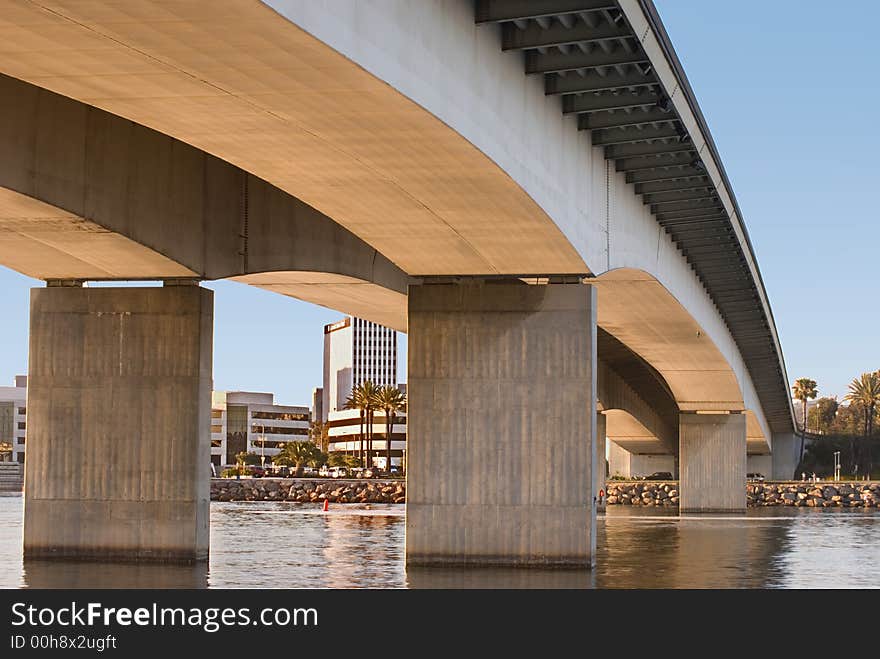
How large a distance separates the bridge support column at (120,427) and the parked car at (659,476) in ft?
249

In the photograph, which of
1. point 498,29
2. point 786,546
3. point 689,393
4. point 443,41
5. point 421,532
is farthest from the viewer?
point 689,393

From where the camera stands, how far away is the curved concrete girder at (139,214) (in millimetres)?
23156

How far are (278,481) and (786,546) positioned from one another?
5212 centimetres

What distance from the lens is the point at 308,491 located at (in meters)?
83.8

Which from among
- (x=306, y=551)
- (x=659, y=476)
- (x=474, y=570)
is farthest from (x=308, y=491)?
(x=474, y=570)

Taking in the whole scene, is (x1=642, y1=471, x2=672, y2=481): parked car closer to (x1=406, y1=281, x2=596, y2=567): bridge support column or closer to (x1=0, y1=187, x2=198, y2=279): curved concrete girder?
(x1=406, y1=281, x2=596, y2=567): bridge support column

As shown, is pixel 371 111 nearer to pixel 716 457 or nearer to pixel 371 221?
pixel 371 221

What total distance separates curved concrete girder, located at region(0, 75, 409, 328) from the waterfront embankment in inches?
2201

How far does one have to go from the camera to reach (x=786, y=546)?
1540 inches

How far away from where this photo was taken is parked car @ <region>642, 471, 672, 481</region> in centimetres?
10281

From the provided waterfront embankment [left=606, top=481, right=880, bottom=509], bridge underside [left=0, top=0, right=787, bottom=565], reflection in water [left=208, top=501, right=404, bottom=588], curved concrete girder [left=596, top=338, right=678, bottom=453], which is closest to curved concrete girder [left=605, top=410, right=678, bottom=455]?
curved concrete girder [left=596, top=338, right=678, bottom=453]

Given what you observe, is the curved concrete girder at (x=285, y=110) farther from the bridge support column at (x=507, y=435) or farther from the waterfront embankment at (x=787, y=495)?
the waterfront embankment at (x=787, y=495)
